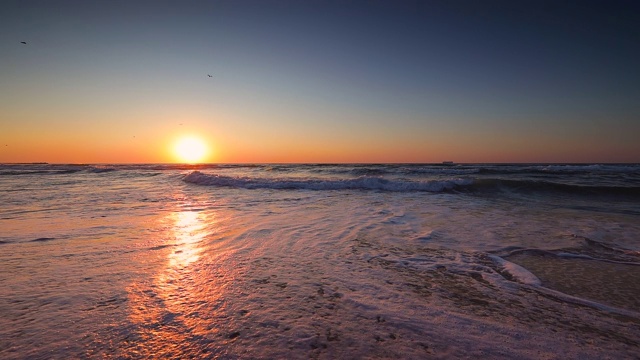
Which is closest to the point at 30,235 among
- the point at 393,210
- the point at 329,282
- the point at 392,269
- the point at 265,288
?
the point at 265,288

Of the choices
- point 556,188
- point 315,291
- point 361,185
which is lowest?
point 556,188

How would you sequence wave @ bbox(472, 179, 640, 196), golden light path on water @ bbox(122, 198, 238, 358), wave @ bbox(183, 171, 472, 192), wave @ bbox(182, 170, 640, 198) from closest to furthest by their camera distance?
golden light path on water @ bbox(122, 198, 238, 358) < wave @ bbox(472, 179, 640, 196) < wave @ bbox(182, 170, 640, 198) < wave @ bbox(183, 171, 472, 192)

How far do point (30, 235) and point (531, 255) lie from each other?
8361 mm

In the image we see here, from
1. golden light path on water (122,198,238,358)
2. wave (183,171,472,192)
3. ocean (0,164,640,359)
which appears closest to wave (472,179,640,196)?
wave (183,171,472,192)

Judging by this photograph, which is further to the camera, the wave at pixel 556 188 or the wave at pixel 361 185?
the wave at pixel 361 185

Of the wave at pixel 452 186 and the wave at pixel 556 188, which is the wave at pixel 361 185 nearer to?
the wave at pixel 452 186

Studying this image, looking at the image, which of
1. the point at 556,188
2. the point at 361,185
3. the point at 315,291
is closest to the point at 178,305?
the point at 315,291

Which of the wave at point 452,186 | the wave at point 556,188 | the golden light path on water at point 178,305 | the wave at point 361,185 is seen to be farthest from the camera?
the wave at point 361,185

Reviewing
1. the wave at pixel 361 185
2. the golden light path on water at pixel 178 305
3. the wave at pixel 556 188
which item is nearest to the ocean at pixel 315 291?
the golden light path on water at pixel 178 305

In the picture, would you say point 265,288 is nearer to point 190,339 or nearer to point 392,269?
point 190,339

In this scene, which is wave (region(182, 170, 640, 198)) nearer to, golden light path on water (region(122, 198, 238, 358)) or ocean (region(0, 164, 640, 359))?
ocean (region(0, 164, 640, 359))

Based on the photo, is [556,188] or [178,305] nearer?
[178,305]

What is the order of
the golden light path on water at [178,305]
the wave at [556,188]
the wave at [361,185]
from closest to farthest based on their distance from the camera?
the golden light path on water at [178,305]
the wave at [556,188]
the wave at [361,185]

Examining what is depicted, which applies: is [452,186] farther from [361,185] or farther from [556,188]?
[556,188]
